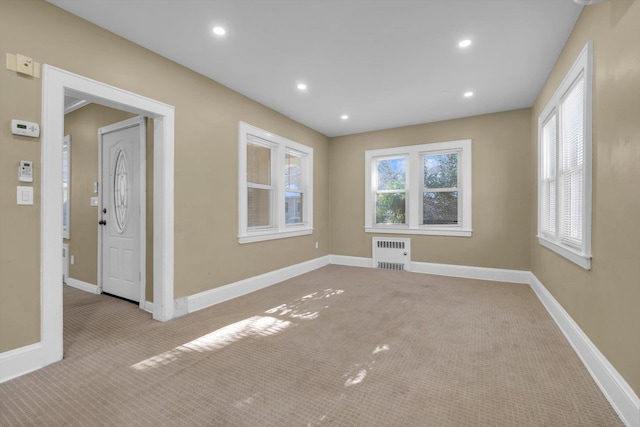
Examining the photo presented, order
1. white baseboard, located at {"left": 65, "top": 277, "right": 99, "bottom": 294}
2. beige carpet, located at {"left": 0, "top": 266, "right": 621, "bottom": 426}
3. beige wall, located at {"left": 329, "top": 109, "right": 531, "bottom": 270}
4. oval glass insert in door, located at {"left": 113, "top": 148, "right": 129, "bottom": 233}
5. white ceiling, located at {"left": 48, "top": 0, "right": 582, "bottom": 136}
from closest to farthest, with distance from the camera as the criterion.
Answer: beige carpet, located at {"left": 0, "top": 266, "right": 621, "bottom": 426} → white ceiling, located at {"left": 48, "top": 0, "right": 582, "bottom": 136} → oval glass insert in door, located at {"left": 113, "top": 148, "right": 129, "bottom": 233} → white baseboard, located at {"left": 65, "top": 277, "right": 99, "bottom": 294} → beige wall, located at {"left": 329, "top": 109, "right": 531, "bottom": 270}

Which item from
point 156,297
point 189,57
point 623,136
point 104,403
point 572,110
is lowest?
point 104,403

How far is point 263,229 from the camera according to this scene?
4477 millimetres

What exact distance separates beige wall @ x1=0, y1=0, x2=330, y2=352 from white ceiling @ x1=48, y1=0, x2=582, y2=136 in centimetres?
17

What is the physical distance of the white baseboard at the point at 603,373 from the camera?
4.94 ft

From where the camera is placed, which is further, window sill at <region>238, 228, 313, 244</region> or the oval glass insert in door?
window sill at <region>238, 228, 313, 244</region>

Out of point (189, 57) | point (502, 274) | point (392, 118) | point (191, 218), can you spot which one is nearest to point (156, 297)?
point (191, 218)

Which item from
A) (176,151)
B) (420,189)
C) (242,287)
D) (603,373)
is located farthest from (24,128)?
(420,189)

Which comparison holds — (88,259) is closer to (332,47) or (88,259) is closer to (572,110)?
(332,47)

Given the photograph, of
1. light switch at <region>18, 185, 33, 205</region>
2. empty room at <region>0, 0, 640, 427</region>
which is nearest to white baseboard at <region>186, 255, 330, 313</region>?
empty room at <region>0, 0, 640, 427</region>

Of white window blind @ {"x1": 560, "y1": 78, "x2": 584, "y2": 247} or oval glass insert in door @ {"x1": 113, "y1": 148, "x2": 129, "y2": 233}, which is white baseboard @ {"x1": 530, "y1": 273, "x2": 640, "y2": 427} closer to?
white window blind @ {"x1": 560, "y1": 78, "x2": 584, "y2": 247}

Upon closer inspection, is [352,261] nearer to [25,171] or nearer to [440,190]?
[440,190]

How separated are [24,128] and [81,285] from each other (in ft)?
9.58

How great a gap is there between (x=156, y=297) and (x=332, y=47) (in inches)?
122

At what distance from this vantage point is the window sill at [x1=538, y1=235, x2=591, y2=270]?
214 centimetres
